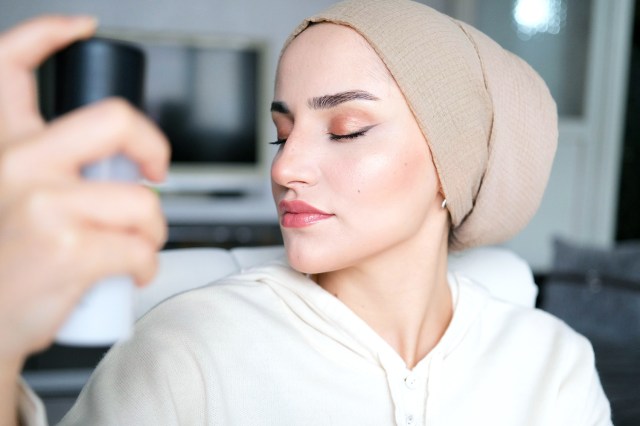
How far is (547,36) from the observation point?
415cm

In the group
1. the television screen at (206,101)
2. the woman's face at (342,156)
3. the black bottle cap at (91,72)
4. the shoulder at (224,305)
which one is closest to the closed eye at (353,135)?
the woman's face at (342,156)

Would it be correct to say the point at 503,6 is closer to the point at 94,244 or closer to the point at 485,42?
the point at 485,42

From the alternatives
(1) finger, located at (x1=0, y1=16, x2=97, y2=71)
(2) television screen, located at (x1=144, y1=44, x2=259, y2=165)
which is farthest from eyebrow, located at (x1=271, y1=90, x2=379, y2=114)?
(2) television screen, located at (x1=144, y1=44, x2=259, y2=165)

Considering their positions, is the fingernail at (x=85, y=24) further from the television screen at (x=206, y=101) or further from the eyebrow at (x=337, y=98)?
the television screen at (x=206, y=101)

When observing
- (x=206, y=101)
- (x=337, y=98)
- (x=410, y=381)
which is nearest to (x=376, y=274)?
(x=410, y=381)

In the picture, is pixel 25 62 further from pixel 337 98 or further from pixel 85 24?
pixel 337 98

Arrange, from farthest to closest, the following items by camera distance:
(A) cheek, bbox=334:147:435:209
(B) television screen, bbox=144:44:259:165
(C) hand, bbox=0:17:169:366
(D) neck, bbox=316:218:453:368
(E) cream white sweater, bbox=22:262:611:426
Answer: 1. (B) television screen, bbox=144:44:259:165
2. (D) neck, bbox=316:218:453:368
3. (A) cheek, bbox=334:147:435:209
4. (E) cream white sweater, bbox=22:262:611:426
5. (C) hand, bbox=0:17:169:366

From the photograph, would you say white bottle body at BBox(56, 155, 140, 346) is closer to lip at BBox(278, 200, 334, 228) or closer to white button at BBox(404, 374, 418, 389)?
lip at BBox(278, 200, 334, 228)

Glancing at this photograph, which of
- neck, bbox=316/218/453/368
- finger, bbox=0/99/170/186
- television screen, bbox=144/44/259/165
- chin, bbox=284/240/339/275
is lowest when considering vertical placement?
television screen, bbox=144/44/259/165

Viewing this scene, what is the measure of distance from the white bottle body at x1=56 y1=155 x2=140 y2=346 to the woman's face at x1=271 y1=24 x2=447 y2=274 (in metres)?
0.50

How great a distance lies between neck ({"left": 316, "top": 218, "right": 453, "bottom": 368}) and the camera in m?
1.07

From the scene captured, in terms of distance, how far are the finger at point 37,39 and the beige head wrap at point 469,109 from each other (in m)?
0.61

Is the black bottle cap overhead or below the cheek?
overhead

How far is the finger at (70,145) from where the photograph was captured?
1.34 feet
